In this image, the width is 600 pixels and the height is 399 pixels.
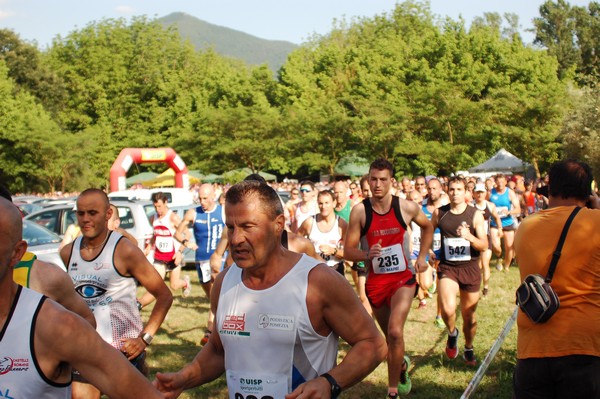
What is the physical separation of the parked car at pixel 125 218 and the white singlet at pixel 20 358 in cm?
1151

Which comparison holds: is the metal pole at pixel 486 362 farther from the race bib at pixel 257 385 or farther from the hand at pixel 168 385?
the hand at pixel 168 385

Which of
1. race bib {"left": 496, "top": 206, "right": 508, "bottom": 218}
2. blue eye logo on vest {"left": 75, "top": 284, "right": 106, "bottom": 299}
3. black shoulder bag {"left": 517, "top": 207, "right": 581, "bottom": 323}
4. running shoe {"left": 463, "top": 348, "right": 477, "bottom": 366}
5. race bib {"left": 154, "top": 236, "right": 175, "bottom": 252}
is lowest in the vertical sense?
running shoe {"left": 463, "top": 348, "right": 477, "bottom": 366}

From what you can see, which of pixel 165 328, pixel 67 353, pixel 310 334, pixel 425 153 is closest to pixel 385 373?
pixel 165 328

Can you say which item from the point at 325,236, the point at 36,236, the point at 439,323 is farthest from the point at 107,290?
the point at 36,236

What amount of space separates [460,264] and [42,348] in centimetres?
630

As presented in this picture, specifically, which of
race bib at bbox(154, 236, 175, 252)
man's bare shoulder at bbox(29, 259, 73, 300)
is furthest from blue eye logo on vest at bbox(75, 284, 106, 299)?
race bib at bbox(154, 236, 175, 252)

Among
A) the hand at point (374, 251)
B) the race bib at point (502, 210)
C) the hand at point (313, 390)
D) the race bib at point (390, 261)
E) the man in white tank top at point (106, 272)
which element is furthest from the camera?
the race bib at point (502, 210)

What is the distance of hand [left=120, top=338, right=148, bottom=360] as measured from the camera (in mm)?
4938

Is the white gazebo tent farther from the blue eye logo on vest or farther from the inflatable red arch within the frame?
the blue eye logo on vest

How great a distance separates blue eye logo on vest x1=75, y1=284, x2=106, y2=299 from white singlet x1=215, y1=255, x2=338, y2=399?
2439 mm

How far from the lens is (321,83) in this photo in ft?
175

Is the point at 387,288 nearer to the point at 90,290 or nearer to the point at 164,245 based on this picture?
the point at 90,290

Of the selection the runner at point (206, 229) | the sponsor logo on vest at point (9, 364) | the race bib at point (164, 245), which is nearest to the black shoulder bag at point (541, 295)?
the sponsor logo on vest at point (9, 364)

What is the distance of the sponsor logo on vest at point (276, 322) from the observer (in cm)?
303
